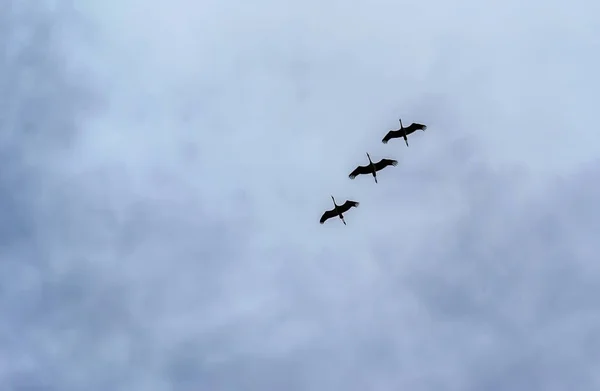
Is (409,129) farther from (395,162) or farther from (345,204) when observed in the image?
(345,204)

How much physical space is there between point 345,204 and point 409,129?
22.3m

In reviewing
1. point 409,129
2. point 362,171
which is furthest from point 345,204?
point 409,129

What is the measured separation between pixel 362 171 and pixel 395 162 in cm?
800

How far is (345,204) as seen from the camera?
6757 inches

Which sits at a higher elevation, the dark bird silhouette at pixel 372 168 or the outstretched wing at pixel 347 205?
the dark bird silhouette at pixel 372 168

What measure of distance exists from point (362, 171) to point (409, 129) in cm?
1423

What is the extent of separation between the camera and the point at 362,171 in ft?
557

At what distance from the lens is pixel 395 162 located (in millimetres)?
171000

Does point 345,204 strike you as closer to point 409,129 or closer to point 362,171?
point 362,171

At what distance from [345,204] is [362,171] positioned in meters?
8.57

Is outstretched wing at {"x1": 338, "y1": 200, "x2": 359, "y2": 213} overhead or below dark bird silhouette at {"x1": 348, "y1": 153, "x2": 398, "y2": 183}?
below

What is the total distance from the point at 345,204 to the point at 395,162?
14861 mm

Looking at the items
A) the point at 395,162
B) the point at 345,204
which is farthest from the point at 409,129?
the point at 345,204
